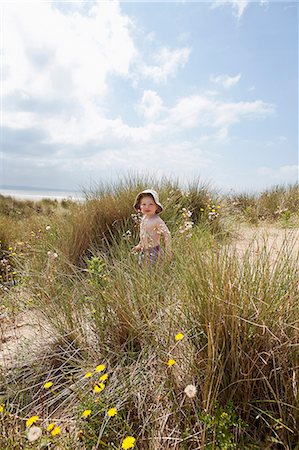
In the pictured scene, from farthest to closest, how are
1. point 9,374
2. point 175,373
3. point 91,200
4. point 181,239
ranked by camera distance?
point 91,200 → point 181,239 → point 9,374 → point 175,373

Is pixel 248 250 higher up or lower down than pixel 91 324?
higher up

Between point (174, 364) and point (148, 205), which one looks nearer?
point (174, 364)

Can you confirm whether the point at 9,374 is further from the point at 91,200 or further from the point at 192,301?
the point at 91,200

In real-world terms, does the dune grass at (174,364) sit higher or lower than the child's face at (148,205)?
lower

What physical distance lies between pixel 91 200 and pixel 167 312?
3.81m

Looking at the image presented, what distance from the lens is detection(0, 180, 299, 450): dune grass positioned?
122 centimetres

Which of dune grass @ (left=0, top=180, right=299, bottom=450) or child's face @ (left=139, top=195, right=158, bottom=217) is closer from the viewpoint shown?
dune grass @ (left=0, top=180, right=299, bottom=450)

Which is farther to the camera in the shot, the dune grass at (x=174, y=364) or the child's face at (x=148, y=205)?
the child's face at (x=148, y=205)

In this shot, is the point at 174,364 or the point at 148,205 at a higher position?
the point at 148,205

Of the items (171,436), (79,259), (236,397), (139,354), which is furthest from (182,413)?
(79,259)

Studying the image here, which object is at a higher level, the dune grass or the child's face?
the child's face

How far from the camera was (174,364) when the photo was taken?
1452 mm

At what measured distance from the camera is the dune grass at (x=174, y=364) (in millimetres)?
1224

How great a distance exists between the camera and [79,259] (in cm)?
401
